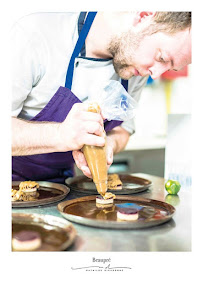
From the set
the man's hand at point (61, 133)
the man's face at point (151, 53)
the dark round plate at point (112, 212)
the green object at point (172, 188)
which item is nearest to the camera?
the dark round plate at point (112, 212)

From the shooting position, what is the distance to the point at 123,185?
1666 mm

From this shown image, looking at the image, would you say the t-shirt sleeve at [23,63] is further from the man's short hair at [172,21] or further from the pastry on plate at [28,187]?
the man's short hair at [172,21]

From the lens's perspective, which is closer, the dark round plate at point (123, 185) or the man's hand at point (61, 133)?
the man's hand at point (61, 133)

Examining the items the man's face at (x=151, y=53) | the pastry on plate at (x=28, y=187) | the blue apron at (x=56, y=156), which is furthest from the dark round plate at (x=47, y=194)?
the man's face at (x=151, y=53)

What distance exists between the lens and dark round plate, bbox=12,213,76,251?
3.14 ft

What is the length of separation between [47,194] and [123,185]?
14.9 inches

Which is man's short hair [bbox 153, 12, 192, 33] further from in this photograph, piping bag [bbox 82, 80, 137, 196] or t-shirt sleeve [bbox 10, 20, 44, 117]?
t-shirt sleeve [bbox 10, 20, 44, 117]

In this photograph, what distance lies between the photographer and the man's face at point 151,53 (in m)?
1.33

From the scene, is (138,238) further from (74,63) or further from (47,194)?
(74,63)

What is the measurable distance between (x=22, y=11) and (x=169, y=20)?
51 cm

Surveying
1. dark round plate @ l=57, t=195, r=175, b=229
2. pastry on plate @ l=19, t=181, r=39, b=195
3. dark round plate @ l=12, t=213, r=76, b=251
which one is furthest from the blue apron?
dark round plate @ l=12, t=213, r=76, b=251

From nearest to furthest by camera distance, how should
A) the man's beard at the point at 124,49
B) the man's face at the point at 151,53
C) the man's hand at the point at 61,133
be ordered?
1. the man's hand at the point at 61,133
2. the man's face at the point at 151,53
3. the man's beard at the point at 124,49

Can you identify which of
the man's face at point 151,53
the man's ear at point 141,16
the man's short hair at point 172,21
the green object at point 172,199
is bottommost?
the green object at point 172,199
